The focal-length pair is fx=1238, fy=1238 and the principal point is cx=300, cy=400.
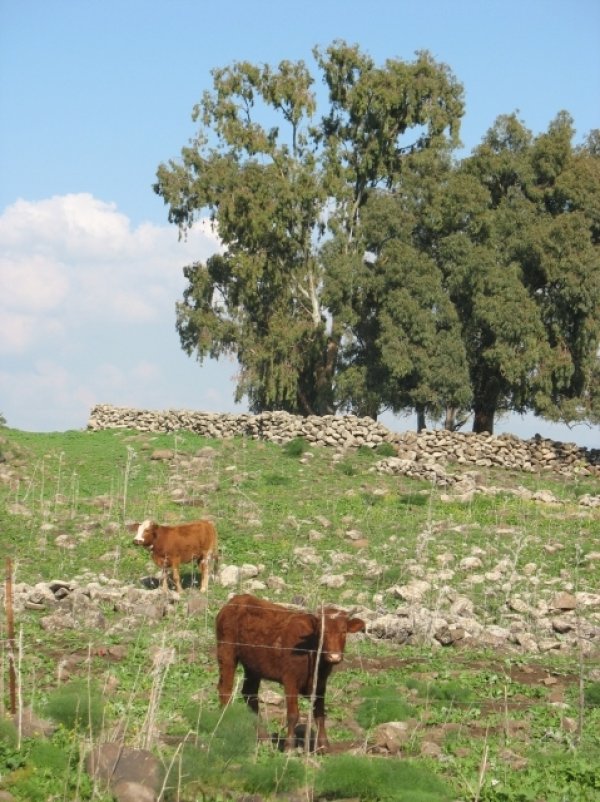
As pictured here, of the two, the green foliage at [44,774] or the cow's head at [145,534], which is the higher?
the cow's head at [145,534]

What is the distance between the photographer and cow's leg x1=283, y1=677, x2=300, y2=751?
10.5m

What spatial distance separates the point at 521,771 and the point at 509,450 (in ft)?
92.8

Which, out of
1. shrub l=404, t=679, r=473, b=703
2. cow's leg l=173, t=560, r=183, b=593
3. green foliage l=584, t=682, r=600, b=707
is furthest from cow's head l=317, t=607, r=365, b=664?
cow's leg l=173, t=560, r=183, b=593

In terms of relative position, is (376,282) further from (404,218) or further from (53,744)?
(53,744)

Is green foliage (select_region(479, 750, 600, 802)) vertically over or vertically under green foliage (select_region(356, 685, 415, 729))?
under

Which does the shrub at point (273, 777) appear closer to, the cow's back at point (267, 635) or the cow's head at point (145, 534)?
the cow's back at point (267, 635)

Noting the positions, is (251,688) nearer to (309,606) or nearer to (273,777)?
(273,777)

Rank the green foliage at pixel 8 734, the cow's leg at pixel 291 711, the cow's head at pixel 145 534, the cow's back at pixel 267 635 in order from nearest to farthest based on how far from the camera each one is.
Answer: the green foliage at pixel 8 734 → the cow's leg at pixel 291 711 → the cow's back at pixel 267 635 → the cow's head at pixel 145 534

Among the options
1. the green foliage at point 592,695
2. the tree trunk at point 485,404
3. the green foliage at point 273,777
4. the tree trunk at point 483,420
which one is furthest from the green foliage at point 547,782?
the tree trunk at point 483,420

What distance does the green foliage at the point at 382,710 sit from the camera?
11781 millimetres

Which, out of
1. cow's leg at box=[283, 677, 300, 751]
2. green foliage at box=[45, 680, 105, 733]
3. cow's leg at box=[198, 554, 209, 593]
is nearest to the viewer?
green foliage at box=[45, 680, 105, 733]

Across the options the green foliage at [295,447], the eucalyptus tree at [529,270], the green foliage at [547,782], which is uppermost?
the eucalyptus tree at [529,270]

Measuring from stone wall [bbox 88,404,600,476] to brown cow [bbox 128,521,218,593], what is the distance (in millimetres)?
14610

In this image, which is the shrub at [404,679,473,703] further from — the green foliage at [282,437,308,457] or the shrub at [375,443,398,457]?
the shrub at [375,443,398,457]
